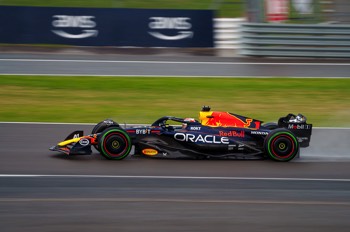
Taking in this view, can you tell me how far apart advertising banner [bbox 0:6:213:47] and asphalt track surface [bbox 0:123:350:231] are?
1246cm

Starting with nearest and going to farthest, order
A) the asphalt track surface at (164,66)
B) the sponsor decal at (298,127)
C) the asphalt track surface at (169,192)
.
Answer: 1. the asphalt track surface at (169,192)
2. the sponsor decal at (298,127)
3. the asphalt track surface at (164,66)

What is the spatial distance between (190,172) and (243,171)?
79 centimetres

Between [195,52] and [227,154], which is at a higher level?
[195,52]

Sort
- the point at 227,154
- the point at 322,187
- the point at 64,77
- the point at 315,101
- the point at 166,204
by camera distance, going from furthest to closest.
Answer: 1. the point at 64,77
2. the point at 315,101
3. the point at 227,154
4. the point at 322,187
5. the point at 166,204

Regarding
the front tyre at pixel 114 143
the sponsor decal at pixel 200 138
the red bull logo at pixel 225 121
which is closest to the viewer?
the front tyre at pixel 114 143

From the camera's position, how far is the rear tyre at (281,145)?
1025 cm

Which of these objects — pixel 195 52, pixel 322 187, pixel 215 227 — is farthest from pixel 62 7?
pixel 215 227

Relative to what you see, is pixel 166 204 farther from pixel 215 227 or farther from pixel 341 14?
pixel 341 14

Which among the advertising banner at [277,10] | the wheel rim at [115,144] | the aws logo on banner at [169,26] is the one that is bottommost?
the wheel rim at [115,144]

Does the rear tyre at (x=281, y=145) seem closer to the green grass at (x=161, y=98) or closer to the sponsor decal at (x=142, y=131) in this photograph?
the sponsor decal at (x=142, y=131)

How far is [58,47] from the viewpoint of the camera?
23641 millimetres

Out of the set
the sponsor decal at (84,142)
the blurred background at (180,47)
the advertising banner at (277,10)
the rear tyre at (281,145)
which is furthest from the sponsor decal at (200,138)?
the advertising banner at (277,10)

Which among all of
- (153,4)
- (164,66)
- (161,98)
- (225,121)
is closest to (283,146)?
(225,121)

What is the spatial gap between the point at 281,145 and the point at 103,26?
562 inches
